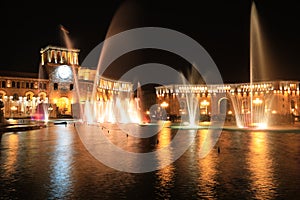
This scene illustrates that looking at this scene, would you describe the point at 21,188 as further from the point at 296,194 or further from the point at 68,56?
the point at 68,56

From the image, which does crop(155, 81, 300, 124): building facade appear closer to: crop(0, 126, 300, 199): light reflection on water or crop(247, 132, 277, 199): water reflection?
crop(247, 132, 277, 199): water reflection

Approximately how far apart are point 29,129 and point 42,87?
5513 cm

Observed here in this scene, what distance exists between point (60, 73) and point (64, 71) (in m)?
1.55

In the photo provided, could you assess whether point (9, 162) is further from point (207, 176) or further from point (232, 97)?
point (232, 97)

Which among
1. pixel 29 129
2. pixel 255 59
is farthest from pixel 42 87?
pixel 255 59

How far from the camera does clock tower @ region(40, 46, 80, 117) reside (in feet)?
290

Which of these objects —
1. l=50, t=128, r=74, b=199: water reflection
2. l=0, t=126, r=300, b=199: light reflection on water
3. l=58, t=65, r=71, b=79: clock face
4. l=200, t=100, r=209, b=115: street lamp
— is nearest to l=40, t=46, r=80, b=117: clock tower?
l=58, t=65, r=71, b=79: clock face

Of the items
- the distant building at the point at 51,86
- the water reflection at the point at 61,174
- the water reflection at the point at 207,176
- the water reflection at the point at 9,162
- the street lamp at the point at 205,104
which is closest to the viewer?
the water reflection at the point at 207,176

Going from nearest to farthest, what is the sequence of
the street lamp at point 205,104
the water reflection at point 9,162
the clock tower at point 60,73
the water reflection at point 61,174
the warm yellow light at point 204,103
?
the water reflection at point 61,174 → the water reflection at point 9,162 → the clock tower at point 60,73 → the warm yellow light at point 204,103 → the street lamp at point 205,104

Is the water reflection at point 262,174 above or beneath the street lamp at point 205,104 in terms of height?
beneath

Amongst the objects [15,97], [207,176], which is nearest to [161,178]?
[207,176]

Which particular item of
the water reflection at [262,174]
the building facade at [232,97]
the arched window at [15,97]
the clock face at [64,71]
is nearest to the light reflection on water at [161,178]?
the water reflection at [262,174]

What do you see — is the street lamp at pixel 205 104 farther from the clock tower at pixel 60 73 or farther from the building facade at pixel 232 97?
the clock tower at pixel 60 73

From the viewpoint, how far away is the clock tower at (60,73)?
88.4m
